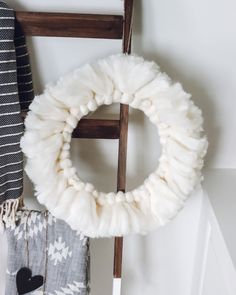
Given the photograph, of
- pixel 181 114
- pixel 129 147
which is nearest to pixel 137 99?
pixel 181 114

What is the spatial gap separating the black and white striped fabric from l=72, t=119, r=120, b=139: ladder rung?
0.37 feet

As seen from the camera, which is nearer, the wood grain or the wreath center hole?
the wood grain

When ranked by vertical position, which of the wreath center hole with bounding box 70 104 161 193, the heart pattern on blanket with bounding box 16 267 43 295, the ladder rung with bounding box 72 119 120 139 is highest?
the ladder rung with bounding box 72 119 120 139

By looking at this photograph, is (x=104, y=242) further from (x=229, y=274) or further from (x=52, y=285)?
(x=229, y=274)

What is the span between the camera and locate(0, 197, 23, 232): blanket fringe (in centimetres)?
88

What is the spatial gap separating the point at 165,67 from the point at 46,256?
455 millimetres

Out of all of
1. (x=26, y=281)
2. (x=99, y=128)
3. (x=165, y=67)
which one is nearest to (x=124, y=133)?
(x=99, y=128)

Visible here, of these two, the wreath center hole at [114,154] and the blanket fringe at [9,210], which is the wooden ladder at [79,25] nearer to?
the wreath center hole at [114,154]

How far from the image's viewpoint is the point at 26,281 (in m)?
0.95

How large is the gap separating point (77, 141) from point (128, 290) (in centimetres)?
47

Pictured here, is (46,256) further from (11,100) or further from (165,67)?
(165,67)

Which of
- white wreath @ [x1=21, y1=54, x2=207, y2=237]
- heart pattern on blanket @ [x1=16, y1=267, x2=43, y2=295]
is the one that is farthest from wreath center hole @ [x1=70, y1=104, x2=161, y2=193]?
heart pattern on blanket @ [x1=16, y1=267, x2=43, y2=295]

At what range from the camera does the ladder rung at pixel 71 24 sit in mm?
755

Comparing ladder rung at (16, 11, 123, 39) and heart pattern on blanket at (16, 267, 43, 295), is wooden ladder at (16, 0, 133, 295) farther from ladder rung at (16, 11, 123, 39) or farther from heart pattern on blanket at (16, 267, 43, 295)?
heart pattern on blanket at (16, 267, 43, 295)
